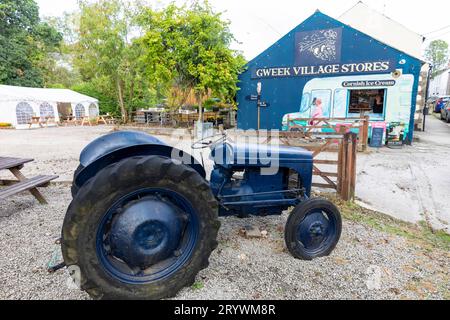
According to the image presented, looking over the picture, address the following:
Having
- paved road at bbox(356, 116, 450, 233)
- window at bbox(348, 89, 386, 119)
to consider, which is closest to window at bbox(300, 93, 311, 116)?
window at bbox(348, 89, 386, 119)

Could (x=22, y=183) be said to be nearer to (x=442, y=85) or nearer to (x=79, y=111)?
(x=79, y=111)

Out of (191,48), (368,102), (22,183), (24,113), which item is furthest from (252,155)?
(24,113)

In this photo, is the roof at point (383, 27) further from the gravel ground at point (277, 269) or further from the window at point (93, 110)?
the window at point (93, 110)

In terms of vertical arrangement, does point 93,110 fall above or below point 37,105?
below

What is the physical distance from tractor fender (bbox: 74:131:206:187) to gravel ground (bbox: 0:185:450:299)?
0.93m

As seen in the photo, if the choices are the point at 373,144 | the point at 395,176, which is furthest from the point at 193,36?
the point at 395,176

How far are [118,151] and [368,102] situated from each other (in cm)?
1249

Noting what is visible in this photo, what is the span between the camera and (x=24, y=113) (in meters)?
19.9

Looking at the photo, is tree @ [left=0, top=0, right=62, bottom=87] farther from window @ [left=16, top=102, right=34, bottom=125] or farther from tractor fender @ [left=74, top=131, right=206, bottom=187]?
tractor fender @ [left=74, top=131, right=206, bottom=187]

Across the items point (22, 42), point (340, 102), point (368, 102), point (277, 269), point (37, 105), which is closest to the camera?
point (277, 269)

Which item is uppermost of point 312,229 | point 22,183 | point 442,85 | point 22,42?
point 22,42

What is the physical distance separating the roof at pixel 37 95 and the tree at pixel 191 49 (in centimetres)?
1119

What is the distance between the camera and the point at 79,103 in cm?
2373

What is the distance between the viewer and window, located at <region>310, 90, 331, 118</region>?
12750 mm
